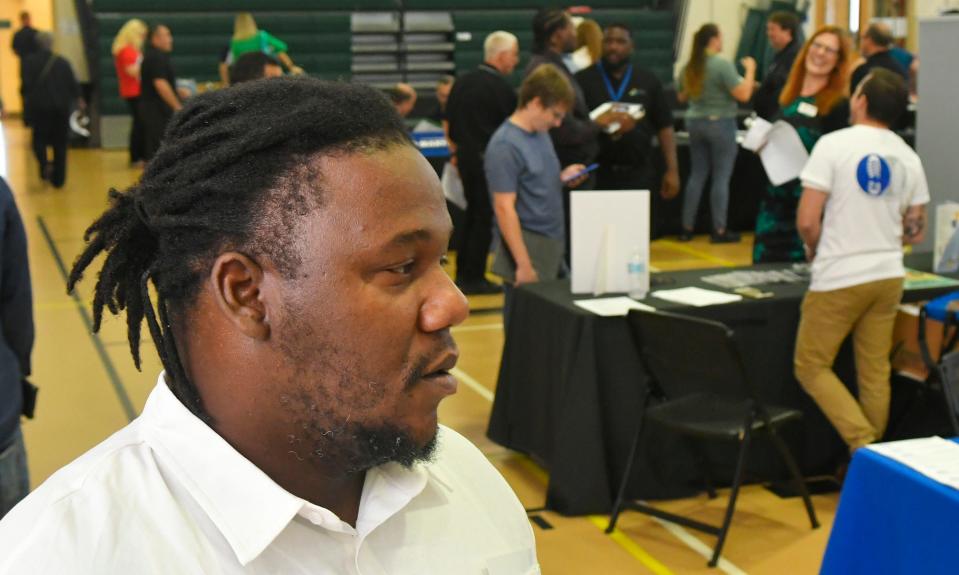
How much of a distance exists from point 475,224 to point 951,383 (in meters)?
4.14

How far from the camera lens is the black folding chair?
150 inches

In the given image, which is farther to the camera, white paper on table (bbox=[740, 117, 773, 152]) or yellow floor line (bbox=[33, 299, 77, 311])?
yellow floor line (bbox=[33, 299, 77, 311])

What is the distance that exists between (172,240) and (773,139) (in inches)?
177

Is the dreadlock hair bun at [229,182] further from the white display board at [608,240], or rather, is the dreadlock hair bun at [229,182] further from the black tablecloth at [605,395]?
the white display board at [608,240]

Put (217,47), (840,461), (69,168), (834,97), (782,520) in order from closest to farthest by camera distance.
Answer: (782,520) → (840,461) → (834,97) → (69,168) → (217,47)

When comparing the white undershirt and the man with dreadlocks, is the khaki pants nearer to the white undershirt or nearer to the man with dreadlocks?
the white undershirt

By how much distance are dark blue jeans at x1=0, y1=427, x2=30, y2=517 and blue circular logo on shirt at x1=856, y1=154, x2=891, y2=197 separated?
287cm

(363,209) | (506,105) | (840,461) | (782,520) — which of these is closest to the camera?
(363,209)

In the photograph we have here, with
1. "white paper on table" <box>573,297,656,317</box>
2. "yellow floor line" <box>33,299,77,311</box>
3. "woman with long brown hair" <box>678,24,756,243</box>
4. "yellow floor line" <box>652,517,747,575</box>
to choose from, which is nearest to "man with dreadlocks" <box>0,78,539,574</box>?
"yellow floor line" <box>652,517,747,575</box>

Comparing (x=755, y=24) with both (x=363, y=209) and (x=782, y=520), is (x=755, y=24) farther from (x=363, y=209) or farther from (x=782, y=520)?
(x=363, y=209)

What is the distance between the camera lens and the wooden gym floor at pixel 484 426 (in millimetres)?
3855

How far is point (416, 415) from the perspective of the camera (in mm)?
976

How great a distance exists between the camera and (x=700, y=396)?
4203 mm

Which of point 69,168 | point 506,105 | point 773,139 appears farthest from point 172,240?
point 69,168
